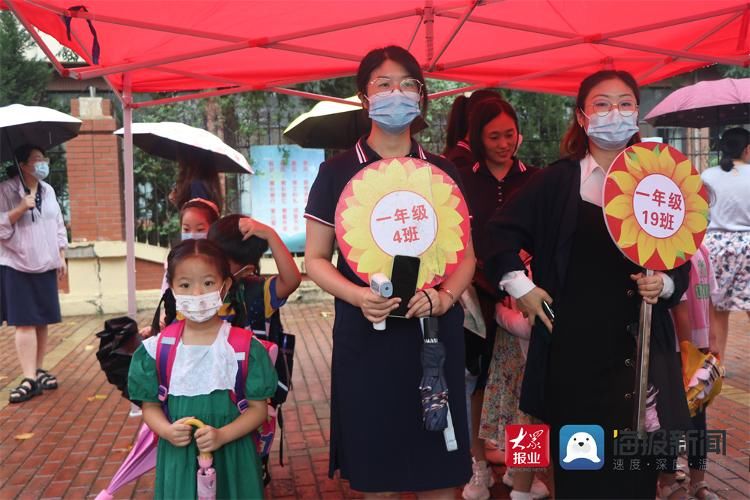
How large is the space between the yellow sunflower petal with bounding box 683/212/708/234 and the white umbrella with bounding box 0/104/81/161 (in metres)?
4.47

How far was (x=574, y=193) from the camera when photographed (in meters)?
2.56

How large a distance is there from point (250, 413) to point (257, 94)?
8.31 m

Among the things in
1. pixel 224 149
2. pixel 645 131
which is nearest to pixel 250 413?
pixel 224 149

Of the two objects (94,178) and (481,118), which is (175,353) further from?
(94,178)

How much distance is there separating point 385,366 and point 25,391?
429 cm

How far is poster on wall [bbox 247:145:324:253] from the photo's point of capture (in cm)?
986

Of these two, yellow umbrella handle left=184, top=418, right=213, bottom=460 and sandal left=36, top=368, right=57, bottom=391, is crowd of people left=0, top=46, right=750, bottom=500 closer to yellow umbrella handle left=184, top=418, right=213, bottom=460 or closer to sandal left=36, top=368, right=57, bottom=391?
yellow umbrella handle left=184, top=418, right=213, bottom=460

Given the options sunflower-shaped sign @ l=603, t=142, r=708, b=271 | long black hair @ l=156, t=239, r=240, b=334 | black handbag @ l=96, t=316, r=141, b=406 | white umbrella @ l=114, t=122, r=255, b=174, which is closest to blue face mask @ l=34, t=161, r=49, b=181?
white umbrella @ l=114, t=122, r=255, b=174

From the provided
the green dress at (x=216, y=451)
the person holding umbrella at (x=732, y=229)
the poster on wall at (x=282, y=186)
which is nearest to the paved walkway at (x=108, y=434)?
the person holding umbrella at (x=732, y=229)

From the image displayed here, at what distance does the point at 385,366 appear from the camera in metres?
2.37

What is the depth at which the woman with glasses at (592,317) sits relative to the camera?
8.34 feet

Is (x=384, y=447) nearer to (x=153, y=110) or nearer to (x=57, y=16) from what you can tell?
(x=57, y=16)

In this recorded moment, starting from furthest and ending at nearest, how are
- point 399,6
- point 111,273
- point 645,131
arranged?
point 645,131, point 111,273, point 399,6

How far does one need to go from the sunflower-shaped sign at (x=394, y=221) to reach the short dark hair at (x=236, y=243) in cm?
87
